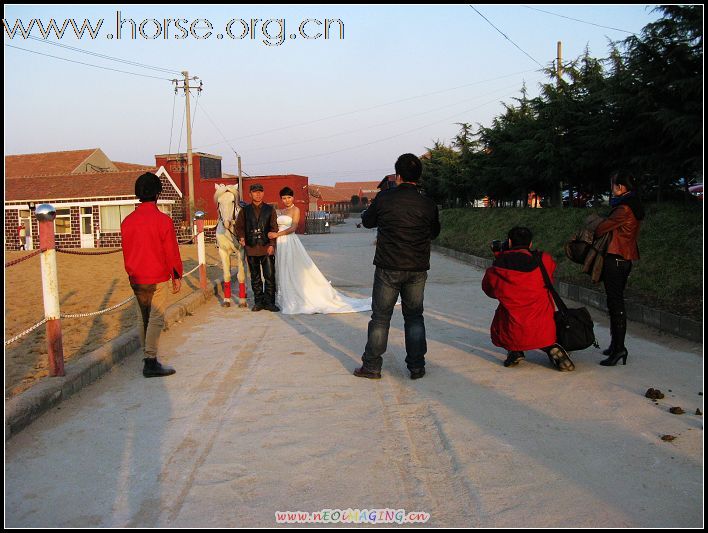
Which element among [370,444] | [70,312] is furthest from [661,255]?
[70,312]

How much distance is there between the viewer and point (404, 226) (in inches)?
214

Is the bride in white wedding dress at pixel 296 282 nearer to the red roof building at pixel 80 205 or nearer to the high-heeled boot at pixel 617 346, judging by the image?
the high-heeled boot at pixel 617 346

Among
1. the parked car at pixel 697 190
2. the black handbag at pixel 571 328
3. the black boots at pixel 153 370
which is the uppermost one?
the parked car at pixel 697 190

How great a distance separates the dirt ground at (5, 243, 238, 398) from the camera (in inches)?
253

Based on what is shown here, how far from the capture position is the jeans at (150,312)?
18.7ft

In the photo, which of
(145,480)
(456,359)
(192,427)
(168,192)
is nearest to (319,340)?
(456,359)

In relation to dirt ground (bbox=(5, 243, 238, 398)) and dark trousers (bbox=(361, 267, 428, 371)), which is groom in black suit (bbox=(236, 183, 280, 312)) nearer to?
dirt ground (bbox=(5, 243, 238, 398))

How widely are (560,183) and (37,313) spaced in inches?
620

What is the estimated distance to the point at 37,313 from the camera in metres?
10.0

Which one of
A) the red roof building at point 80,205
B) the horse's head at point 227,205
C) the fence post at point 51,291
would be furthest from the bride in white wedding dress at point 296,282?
the red roof building at point 80,205

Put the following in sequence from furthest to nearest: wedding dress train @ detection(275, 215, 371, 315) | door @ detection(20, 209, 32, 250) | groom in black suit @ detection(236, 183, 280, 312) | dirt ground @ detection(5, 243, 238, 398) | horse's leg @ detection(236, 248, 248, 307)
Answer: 1. door @ detection(20, 209, 32, 250)
2. horse's leg @ detection(236, 248, 248, 307)
3. wedding dress train @ detection(275, 215, 371, 315)
4. groom in black suit @ detection(236, 183, 280, 312)
5. dirt ground @ detection(5, 243, 238, 398)

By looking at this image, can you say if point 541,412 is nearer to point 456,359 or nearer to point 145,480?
point 456,359

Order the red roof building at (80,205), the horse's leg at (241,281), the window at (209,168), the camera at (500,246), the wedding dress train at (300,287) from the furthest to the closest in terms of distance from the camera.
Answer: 1. the window at (209,168)
2. the red roof building at (80,205)
3. the horse's leg at (241,281)
4. the wedding dress train at (300,287)
5. the camera at (500,246)

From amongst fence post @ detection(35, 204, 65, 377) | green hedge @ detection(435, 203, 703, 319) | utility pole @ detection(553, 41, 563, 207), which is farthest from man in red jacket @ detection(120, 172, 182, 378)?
utility pole @ detection(553, 41, 563, 207)
